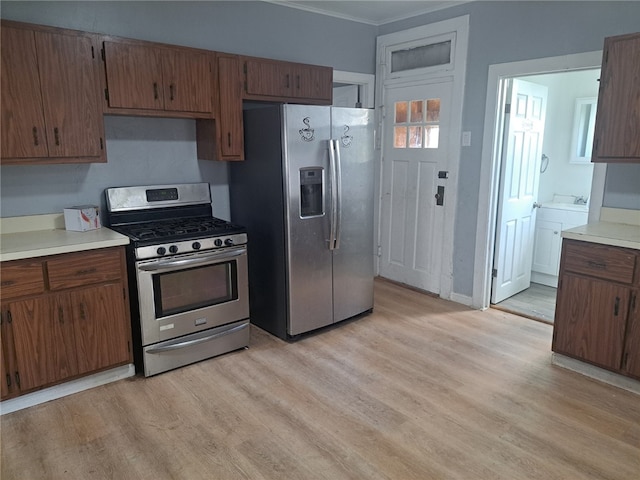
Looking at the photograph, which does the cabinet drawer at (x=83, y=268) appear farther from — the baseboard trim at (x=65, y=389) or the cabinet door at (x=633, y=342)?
the cabinet door at (x=633, y=342)

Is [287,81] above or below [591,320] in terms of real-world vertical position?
above

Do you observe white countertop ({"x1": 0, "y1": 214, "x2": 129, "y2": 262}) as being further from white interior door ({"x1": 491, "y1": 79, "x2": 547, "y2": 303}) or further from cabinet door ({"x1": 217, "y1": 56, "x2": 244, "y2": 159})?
white interior door ({"x1": 491, "y1": 79, "x2": 547, "y2": 303})

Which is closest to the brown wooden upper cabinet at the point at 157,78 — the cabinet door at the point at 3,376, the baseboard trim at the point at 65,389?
the cabinet door at the point at 3,376

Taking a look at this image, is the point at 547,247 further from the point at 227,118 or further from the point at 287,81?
the point at 227,118

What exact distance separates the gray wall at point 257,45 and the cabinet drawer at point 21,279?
654mm

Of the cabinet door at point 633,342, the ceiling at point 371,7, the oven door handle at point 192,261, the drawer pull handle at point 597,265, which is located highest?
the ceiling at point 371,7

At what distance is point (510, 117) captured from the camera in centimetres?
370

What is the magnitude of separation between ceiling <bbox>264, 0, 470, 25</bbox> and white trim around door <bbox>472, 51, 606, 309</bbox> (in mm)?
751

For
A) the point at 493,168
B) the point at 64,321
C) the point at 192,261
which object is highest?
the point at 493,168

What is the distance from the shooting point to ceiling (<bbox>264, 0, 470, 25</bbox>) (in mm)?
3748

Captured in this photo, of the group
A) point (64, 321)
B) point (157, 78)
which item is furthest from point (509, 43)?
point (64, 321)

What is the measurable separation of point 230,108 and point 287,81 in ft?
1.98

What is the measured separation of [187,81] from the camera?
3.01 metres

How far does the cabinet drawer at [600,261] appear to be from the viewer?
258 centimetres
